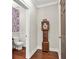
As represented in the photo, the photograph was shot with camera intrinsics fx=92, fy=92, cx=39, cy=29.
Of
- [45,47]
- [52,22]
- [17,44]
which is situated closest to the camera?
[45,47]

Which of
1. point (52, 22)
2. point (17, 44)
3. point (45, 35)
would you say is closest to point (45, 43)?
point (45, 35)

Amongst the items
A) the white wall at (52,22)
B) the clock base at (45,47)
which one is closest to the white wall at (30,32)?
the clock base at (45,47)

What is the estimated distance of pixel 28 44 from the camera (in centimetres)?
354

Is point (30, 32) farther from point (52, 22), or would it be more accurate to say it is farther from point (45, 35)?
point (52, 22)

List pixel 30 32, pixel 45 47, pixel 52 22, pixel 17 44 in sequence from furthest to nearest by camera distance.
Answer: pixel 17 44 → pixel 52 22 → pixel 45 47 → pixel 30 32

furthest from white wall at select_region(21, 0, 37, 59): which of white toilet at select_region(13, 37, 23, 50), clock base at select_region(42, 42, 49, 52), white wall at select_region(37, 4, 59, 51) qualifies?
white toilet at select_region(13, 37, 23, 50)

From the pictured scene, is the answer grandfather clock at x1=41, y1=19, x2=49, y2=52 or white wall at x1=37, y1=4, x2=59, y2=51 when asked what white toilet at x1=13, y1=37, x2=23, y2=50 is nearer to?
white wall at x1=37, y1=4, x2=59, y2=51

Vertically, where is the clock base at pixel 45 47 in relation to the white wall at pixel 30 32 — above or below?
below

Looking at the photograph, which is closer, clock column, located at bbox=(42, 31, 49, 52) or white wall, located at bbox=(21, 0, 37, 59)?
white wall, located at bbox=(21, 0, 37, 59)

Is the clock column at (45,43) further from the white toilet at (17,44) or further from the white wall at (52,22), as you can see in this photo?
the white toilet at (17,44)

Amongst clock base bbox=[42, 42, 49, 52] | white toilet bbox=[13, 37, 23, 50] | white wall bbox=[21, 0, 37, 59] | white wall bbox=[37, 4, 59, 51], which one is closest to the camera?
white wall bbox=[21, 0, 37, 59]
